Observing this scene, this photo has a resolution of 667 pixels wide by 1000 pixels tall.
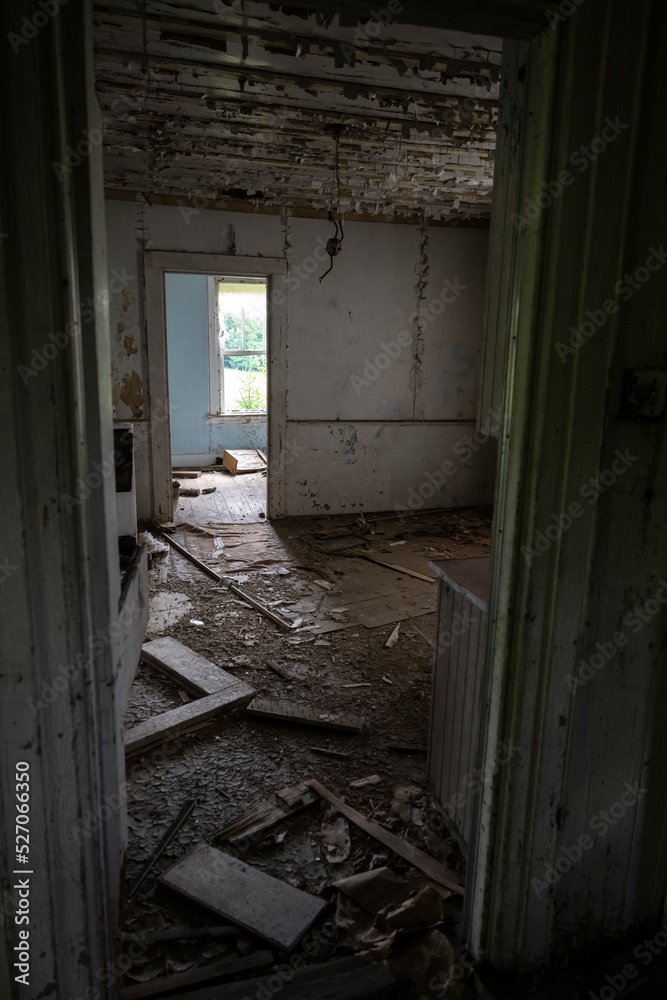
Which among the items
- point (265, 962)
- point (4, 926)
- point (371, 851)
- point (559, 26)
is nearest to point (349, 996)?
point (265, 962)

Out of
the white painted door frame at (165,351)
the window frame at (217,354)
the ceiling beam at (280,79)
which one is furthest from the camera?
the window frame at (217,354)

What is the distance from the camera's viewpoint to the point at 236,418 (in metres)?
9.80

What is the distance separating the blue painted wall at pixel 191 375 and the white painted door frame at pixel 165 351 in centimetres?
289

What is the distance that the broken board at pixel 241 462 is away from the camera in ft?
29.9

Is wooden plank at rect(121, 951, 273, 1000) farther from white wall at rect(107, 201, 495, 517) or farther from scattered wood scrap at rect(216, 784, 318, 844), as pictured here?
white wall at rect(107, 201, 495, 517)

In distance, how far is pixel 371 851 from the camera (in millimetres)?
2393

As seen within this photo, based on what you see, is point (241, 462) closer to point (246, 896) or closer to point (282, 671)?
point (282, 671)

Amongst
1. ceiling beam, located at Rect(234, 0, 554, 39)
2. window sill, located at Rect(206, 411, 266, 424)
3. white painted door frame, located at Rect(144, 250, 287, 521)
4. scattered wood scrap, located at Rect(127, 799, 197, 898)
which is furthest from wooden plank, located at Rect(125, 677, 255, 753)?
window sill, located at Rect(206, 411, 266, 424)

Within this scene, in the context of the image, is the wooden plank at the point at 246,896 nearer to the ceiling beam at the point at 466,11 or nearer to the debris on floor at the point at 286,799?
the debris on floor at the point at 286,799

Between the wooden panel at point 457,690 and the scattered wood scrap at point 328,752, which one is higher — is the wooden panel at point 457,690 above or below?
above

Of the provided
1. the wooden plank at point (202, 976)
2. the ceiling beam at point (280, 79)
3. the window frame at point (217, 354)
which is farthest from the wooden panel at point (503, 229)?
the window frame at point (217, 354)

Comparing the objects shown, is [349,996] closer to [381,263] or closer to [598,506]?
[598,506]

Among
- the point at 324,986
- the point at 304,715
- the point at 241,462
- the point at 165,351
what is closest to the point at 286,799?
the point at 304,715

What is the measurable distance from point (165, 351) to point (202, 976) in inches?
215
